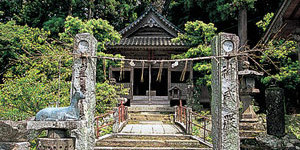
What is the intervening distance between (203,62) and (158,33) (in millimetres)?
4649

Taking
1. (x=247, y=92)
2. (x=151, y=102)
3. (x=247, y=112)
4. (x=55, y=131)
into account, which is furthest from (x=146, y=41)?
(x=55, y=131)

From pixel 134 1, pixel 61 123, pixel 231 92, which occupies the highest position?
pixel 134 1

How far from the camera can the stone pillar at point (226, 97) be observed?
4195mm

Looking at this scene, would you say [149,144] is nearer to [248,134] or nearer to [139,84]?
[248,134]

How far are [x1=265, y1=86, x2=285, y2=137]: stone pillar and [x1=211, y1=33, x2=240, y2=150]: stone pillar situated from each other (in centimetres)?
394

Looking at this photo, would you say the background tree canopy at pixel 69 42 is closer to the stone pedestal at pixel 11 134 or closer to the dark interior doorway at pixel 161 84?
the stone pedestal at pixel 11 134

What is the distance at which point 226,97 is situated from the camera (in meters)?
4.25

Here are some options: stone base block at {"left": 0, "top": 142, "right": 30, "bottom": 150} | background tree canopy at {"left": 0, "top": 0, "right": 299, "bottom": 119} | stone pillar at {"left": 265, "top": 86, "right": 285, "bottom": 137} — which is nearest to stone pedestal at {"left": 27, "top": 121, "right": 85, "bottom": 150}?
background tree canopy at {"left": 0, "top": 0, "right": 299, "bottom": 119}

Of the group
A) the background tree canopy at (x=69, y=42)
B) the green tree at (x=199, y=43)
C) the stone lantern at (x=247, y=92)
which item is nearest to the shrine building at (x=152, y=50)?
the green tree at (x=199, y=43)

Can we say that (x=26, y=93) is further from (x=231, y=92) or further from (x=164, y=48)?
(x=164, y=48)

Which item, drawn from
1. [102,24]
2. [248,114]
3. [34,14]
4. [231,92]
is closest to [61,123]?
[231,92]

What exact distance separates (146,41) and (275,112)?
29.3ft

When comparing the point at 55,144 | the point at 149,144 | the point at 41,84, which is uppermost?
the point at 41,84

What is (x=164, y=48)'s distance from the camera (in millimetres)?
13391
